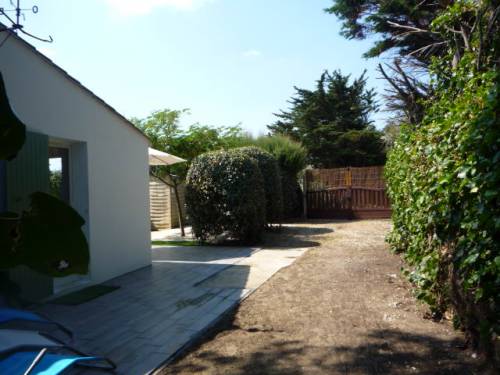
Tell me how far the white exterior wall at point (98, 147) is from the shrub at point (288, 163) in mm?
9217

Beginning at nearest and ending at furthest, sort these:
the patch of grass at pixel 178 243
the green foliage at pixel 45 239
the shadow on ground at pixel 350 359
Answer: the green foliage at pixel 45 239
the shadow on ground at pixel 350 359
the patch of grass at pixel 178 243

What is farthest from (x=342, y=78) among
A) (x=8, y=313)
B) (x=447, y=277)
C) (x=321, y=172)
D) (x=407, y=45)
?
(x=8, y=313)

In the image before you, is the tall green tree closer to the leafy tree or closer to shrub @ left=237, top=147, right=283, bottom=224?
the leafy tree

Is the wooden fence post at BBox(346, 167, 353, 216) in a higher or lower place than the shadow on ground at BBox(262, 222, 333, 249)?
higher

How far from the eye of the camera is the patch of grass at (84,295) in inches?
225

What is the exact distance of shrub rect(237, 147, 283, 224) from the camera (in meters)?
13.4

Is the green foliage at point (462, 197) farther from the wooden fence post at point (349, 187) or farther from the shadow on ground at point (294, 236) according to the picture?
the wooden fence post at point (349, 187)


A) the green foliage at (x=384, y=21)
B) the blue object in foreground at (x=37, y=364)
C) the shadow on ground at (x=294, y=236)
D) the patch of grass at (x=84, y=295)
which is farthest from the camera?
the green foliage at (x=384, y=21)

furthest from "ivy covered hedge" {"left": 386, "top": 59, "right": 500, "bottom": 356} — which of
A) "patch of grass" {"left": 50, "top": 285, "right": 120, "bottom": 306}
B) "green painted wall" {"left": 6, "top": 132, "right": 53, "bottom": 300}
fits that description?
"green painted wall" {"left": 6, "top": 132, "right": 53, "bottom": 300}

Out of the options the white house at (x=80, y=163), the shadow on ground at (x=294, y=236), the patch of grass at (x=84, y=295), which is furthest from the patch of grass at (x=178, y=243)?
the patch of grass at (x=84, y=295)

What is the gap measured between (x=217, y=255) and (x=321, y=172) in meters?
9.32

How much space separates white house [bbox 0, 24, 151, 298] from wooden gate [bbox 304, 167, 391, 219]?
10768 millimetres

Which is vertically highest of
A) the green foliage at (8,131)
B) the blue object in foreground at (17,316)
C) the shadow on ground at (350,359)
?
the green foliage at (8,131)

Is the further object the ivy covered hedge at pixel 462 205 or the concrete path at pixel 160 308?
the concrete path at pixel 160 308
